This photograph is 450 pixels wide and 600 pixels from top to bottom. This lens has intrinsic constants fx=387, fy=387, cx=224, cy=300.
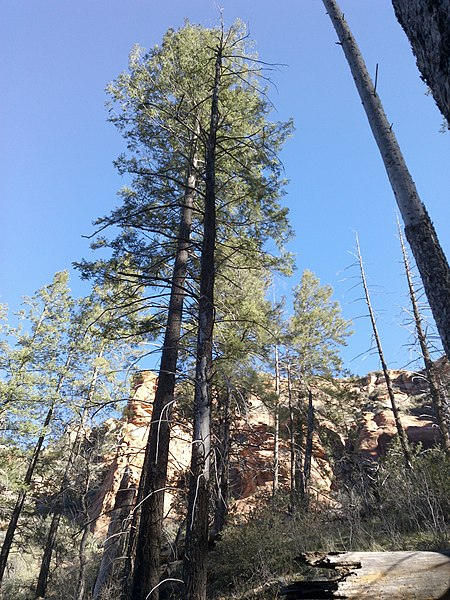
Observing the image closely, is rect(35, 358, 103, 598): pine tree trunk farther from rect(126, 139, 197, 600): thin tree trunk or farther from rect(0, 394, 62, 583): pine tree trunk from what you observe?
rect(126, 139, 197, 600): thin tree trunk

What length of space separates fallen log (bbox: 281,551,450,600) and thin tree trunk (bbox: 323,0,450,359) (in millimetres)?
2291

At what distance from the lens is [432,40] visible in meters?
1.78

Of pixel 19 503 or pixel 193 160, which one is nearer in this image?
pixel 193 160

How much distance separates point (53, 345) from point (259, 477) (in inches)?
584

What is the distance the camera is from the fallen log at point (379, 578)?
11.6ft

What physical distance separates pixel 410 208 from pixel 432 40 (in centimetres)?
281

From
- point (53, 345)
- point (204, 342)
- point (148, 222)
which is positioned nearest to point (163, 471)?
point (204, 342)

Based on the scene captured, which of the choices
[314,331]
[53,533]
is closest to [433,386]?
[314,331]

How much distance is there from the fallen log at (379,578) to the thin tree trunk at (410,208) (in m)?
2.29

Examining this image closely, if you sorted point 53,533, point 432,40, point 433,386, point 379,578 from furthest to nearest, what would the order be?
point 53,533, point 433,386, point 379,578, point 432,40

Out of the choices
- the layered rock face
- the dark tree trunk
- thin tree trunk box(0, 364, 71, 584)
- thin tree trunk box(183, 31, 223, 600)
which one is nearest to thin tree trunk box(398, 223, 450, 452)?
the layered rock face

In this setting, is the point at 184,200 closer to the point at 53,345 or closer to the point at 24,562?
the point at 53,345

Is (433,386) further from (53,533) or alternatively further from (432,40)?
(53,533)

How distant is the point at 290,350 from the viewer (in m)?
20.9
